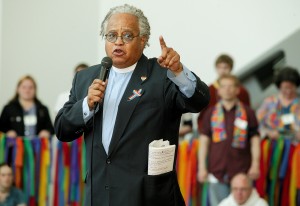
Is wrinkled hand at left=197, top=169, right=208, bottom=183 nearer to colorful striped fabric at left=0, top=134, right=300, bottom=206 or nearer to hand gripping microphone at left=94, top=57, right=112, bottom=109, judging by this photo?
colorful striped fabric at left=0, top=134, right=300, bottom=206

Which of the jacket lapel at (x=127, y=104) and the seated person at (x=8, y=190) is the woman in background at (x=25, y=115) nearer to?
the seated person at (x=8, y=190)

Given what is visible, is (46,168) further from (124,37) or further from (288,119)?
(124,37)

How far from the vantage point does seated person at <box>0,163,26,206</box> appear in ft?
20.5

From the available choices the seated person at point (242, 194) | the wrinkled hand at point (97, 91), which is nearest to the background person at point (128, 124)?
the wrinkled hand at point (97, 91)

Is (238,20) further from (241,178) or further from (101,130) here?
(101,130)

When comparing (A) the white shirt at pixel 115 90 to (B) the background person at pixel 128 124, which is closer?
(A) the white shirt at pixel 115 90

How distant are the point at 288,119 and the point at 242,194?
971 mm

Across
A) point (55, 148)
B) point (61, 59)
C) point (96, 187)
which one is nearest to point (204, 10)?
point (55, 148)

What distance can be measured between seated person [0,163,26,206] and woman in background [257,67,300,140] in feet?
7.22

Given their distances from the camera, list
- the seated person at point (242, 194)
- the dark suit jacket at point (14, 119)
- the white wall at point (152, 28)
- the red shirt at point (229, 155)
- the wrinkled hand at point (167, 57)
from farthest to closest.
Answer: the dark suit jacket at point (14, 119) < the red shirt at point (229, 155) < the seated person at point (242, 194) < the white wall at point (152, 28) < the wrinkled hand at point (167, 57)

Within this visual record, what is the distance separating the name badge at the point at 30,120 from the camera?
22.1ft

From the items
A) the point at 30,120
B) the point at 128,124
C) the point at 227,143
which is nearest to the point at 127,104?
the point at 128,124

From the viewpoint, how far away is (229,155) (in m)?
5.98

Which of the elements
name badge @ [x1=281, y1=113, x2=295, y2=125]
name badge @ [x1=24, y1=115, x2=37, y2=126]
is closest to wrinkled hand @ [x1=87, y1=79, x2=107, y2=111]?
name badge @ [x1=281, y1=113, x2=295, y2=125]
